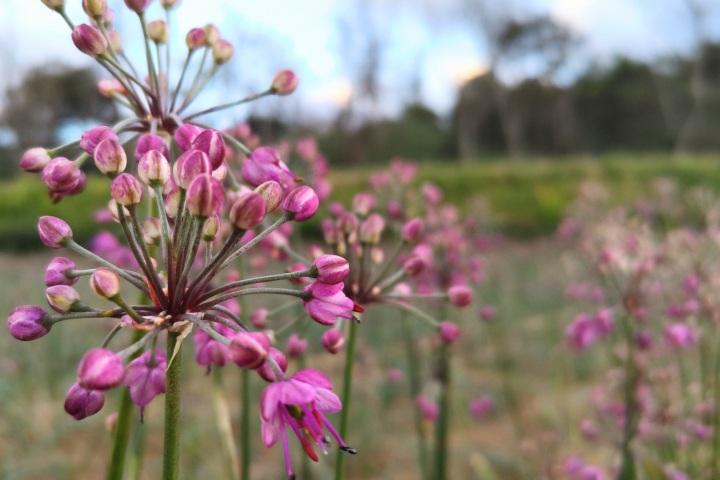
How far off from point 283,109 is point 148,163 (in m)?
10.2

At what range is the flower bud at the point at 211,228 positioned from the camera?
755 millimetres

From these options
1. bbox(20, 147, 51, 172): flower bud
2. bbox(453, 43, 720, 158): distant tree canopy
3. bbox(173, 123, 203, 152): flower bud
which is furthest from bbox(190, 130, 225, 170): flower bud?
bbox(453, 43, 720, 158): distant tree canopy

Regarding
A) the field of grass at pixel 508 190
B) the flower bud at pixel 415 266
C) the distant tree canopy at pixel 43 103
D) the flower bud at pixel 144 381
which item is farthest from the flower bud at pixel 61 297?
the distant tree canopy at pixel 43 103

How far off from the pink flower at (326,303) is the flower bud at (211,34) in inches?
22.5

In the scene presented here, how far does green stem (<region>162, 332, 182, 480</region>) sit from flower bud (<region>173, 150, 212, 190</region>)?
18 centimetres

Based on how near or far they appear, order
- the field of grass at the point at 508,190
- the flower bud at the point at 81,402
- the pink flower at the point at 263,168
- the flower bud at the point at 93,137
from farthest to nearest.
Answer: the field of grass at the point at 508,190 → the pink flower at the point at 263,168 → the flower bud at the point at 93,137 → the flower bud at the point at 81,402

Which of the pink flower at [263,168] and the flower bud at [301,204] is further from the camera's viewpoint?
the pink flower at [263,168]

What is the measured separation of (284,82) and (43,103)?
72.7 ft

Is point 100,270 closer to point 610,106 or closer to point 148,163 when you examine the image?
point 148,163

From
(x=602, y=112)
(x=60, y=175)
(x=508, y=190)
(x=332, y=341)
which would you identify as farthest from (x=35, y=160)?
(x=602, y=112)

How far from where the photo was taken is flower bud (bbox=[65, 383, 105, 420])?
0.71 m

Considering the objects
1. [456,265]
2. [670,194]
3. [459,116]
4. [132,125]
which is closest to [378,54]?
[459,116]

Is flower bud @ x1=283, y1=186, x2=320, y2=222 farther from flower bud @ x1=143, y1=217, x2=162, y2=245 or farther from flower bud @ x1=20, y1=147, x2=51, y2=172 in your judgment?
flower bud @ x1=20, y1=147, x2=51, y2=172

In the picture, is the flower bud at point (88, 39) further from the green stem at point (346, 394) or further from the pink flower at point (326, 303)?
the green stem at point (346, 394)
